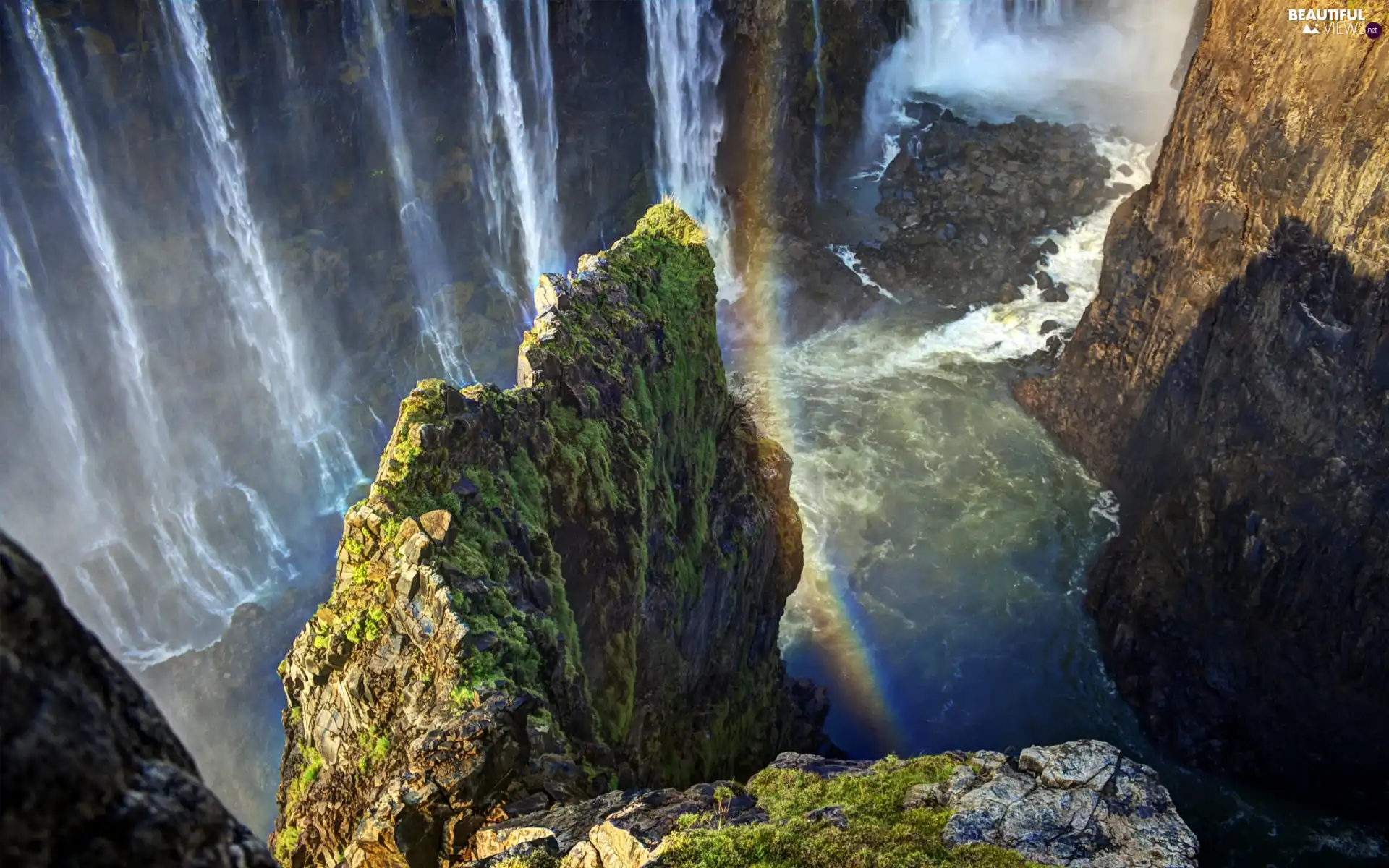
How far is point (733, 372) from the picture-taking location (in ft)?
150

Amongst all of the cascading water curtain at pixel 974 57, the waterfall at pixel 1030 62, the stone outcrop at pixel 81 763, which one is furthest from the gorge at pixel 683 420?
the stone outcrop at pixel 81 763

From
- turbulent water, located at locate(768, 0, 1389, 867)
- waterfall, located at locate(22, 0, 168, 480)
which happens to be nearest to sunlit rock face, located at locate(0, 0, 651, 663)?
waterfall, located at locate(22, 0, 168, 480)

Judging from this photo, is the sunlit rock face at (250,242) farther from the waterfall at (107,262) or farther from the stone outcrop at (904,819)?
the stone outcrop at (904,819)

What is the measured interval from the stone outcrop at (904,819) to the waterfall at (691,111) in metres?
37.6

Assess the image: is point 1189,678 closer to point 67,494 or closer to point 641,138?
point 641,138

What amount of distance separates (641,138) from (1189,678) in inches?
1383

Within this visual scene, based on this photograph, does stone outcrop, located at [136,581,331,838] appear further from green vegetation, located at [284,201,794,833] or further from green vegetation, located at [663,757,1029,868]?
green vegetation, located at [663,757,1029,868]

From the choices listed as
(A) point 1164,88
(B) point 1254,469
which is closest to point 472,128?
(B) point 1254,469

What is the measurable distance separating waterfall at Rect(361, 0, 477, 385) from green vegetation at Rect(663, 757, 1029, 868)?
35570mm

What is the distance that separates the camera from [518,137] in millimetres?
45594

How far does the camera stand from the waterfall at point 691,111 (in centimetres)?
4803

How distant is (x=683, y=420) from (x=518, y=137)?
27393 mm

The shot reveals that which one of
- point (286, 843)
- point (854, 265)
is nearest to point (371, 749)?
point (286, 843)

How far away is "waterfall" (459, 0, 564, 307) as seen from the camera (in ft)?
139
